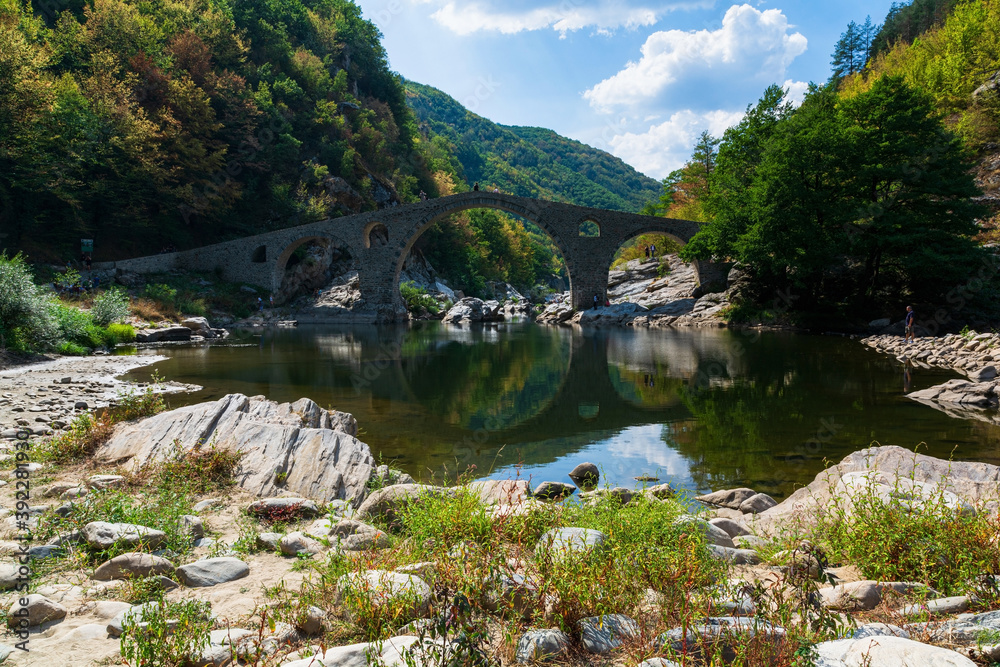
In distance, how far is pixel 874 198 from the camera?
894 inches

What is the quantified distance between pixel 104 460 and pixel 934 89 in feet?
142

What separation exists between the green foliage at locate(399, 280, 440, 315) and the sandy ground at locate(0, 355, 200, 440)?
89.6ft

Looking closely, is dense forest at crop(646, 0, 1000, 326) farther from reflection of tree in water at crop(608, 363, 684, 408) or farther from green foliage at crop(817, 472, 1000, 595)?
green foliage at crop(817, 472, 1000, 595)

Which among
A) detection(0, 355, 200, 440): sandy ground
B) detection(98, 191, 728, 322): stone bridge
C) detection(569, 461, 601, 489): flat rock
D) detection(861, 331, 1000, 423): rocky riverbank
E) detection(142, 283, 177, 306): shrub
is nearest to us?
detection(569, 461, 601, 489): flat rock

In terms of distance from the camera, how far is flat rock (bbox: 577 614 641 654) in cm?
233

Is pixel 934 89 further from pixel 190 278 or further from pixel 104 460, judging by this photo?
pixel 190 278

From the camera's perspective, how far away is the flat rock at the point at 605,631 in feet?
7.65

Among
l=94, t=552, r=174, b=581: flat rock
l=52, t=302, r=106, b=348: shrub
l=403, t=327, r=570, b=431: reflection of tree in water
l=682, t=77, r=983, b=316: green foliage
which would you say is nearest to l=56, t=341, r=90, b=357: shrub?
l=52, t=302, r=106, b=348: shrub

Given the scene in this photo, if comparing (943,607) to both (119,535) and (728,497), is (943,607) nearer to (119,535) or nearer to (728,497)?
(728,497)

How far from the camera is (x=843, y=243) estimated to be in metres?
22.4

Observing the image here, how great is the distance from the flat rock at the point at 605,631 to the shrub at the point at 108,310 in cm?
2004

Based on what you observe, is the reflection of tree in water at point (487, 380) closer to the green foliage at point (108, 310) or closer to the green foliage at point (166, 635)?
the green foliage at point (166, 635)

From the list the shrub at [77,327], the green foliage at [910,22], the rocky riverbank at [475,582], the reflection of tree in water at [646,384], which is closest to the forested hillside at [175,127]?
the shrub at [77,327]

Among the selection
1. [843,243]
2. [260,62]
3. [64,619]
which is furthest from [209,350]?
[260,62]
